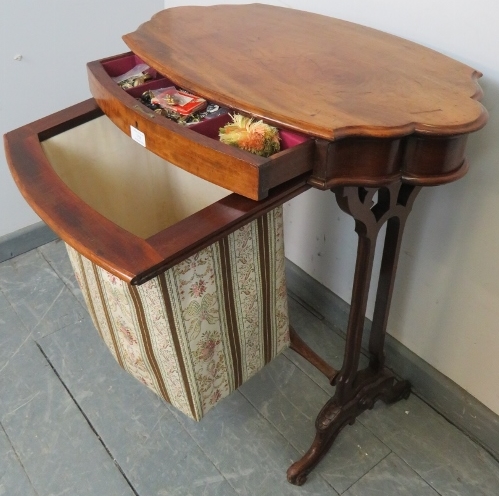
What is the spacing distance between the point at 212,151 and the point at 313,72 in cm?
25

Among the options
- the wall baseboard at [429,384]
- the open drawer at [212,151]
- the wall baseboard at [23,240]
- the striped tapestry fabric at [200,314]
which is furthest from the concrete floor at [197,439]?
the open drawer at [212,151]

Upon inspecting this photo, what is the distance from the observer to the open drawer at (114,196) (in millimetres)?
708

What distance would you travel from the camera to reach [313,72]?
2.79ft

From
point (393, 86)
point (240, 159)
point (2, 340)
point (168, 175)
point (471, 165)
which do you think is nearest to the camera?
point (240, 159)

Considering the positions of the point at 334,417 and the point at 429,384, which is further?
the point at 429,384

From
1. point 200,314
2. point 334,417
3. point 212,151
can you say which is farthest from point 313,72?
point 334,417

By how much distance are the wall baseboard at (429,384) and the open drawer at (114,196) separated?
53 centimetres

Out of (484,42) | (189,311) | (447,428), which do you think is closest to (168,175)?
(189,311)

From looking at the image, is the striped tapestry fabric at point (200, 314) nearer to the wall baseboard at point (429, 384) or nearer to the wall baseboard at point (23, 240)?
the wall baseboard at point (429, 384)

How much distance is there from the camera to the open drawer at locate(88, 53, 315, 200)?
0.70 meters

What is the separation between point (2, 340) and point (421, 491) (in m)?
1.18

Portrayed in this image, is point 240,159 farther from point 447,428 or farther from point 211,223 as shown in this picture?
point 447,428

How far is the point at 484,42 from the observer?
901mm

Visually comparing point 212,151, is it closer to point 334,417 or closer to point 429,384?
point 334,417
